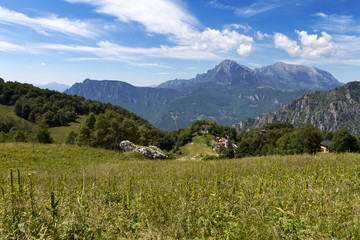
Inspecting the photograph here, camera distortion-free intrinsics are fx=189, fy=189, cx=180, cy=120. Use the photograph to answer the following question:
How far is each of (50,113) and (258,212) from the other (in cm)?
12583

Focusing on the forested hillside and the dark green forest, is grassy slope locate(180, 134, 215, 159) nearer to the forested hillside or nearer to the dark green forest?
the dark green forest

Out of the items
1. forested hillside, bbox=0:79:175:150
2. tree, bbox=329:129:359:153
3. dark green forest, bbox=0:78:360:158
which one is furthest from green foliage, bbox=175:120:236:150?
tree, bbox=329:129:359:153

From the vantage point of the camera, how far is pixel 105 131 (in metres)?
37.0

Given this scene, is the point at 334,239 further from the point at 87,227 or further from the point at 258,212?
the point at 87,227

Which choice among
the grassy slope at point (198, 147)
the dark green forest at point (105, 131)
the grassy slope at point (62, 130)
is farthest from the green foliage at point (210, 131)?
the grassy slope at point (62, 130)

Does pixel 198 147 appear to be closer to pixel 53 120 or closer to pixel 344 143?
pixel 53 120

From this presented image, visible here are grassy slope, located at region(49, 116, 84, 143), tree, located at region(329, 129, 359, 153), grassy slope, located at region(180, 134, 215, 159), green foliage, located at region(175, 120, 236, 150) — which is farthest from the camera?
green foliage, located at region(175, 120, 236, 150)

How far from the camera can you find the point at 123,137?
1593 inches

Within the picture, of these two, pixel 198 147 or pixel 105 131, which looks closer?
pixel 105 131

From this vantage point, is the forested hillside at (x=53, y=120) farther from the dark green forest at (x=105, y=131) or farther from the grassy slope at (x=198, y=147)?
the grassy slope at (x=198, y=147)

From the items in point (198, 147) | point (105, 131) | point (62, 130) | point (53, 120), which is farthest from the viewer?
point (198, 147)

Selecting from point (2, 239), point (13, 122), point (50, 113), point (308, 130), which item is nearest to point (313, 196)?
point (2, 239)

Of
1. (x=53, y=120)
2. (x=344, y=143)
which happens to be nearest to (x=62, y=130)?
(x=53, y=120)

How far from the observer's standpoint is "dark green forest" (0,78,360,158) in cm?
4006
